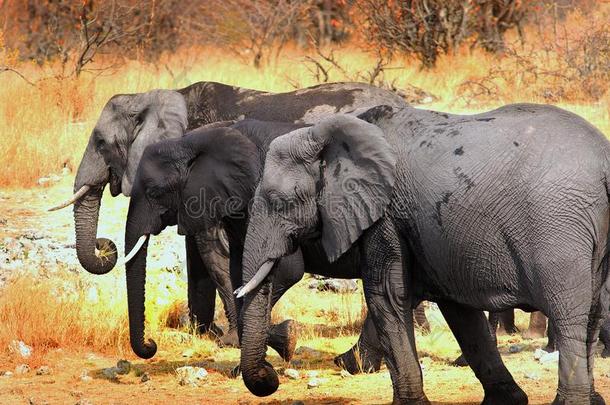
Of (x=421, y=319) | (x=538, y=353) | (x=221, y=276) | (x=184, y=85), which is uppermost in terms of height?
(x=184, y=85)

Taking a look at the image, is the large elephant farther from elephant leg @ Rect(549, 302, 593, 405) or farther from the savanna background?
elephant leg @ Rect(549, 302, 593, 405)

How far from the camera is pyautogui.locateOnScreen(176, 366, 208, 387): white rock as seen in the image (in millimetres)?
8461

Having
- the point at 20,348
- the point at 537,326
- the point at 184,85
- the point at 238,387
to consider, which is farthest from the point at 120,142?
the point at 184,85

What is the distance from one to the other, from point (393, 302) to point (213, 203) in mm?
1704

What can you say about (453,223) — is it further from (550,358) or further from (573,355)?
(550,358)

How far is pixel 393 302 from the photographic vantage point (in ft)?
22.0

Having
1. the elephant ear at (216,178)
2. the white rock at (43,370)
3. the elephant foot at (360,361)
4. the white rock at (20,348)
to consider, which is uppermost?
the elephant ear at (216,178)

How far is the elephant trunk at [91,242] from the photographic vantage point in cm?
968

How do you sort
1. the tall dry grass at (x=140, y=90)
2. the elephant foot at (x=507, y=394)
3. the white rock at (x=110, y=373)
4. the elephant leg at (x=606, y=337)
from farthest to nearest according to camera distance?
1. the tall dry grass at (x=140, y=90)
2. the white rock at (x=110, y=373)
3. the elephant leg at (x=606, y=337)
4. the elephant foot at (x=507, y=394)

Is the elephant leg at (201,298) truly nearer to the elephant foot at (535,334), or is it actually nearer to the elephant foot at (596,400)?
the elephant foot at (535,334)

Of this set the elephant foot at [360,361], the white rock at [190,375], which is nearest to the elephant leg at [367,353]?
the elephant foot at [360,361]

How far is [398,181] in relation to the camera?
664 centimetres

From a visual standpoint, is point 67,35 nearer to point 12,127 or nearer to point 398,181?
point 12,127

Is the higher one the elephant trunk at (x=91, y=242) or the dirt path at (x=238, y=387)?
the elephant trunk at (x=91, y=242)
